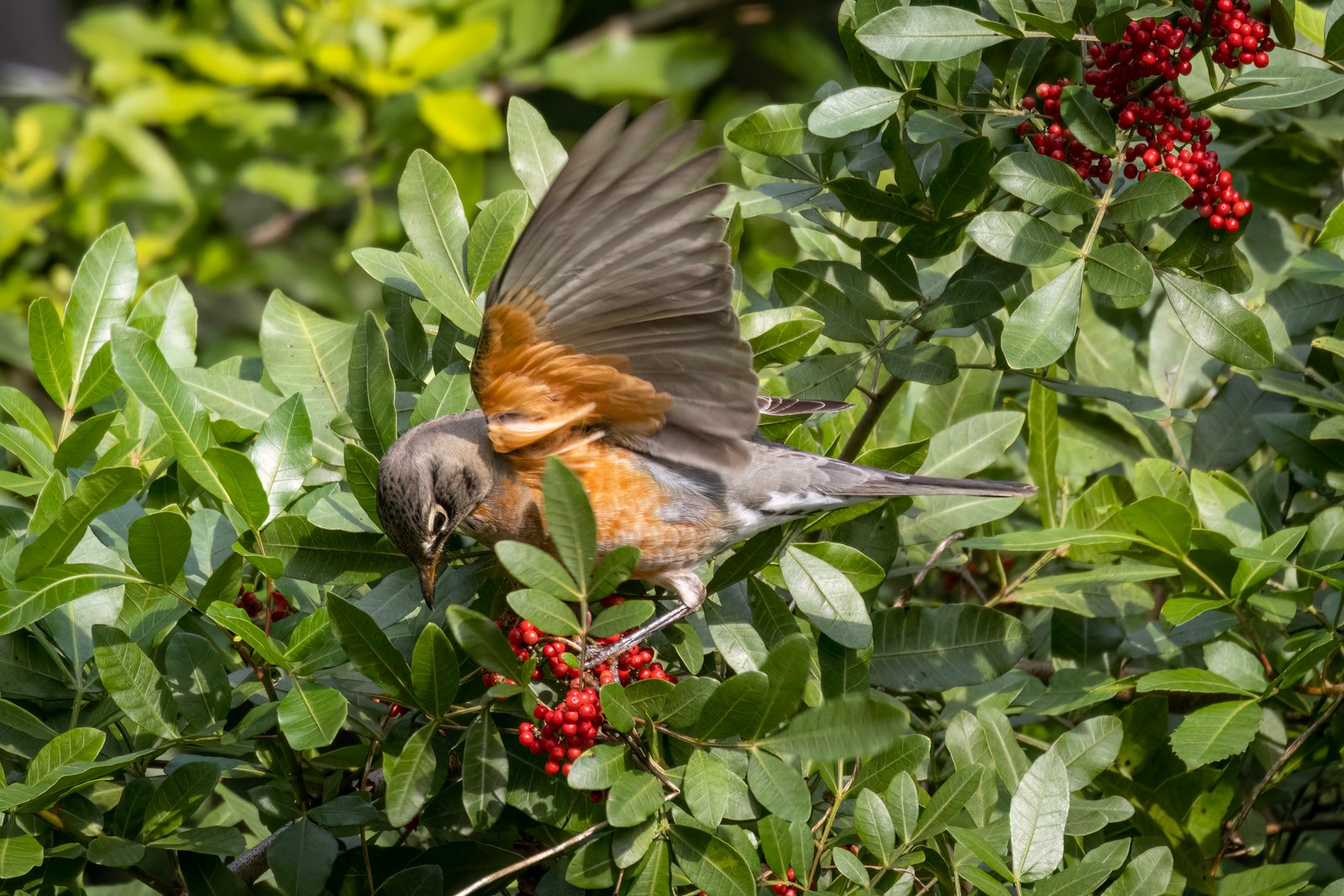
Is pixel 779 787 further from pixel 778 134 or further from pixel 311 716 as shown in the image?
pixel 778 134

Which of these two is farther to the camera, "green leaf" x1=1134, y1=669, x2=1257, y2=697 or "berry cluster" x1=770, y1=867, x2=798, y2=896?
"green leaf" x1=1134, y1=669, x2=1257, y2=697

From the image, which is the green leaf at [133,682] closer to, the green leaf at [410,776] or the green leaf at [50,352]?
the green leaf at [410,776]

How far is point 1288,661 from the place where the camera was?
7.47ft

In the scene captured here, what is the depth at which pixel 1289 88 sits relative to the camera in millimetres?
2285

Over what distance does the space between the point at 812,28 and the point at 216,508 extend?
18.3 ft

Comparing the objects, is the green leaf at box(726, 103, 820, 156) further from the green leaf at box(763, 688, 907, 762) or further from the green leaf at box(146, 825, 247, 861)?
the green leaf at box(146, 825, 247, 861)

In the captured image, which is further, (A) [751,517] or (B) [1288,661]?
(A) [751,517]

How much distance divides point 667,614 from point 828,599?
1.14ft

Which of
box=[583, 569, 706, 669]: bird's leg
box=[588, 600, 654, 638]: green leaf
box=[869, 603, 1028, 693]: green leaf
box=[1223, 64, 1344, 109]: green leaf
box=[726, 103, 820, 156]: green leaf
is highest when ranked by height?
box=[726, 103, 820, 156]: green leaf

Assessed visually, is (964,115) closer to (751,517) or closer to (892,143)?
(892,143)

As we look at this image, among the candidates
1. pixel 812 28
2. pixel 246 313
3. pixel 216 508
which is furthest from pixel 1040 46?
pixel 812 28

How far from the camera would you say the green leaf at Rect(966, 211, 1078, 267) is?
7.15 ft

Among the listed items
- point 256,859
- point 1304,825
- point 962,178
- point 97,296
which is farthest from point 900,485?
point 97,296

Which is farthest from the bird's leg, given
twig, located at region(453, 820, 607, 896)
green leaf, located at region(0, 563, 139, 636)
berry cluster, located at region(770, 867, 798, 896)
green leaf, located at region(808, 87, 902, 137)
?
green leaf, located at region(808, 87, 902, 137)
